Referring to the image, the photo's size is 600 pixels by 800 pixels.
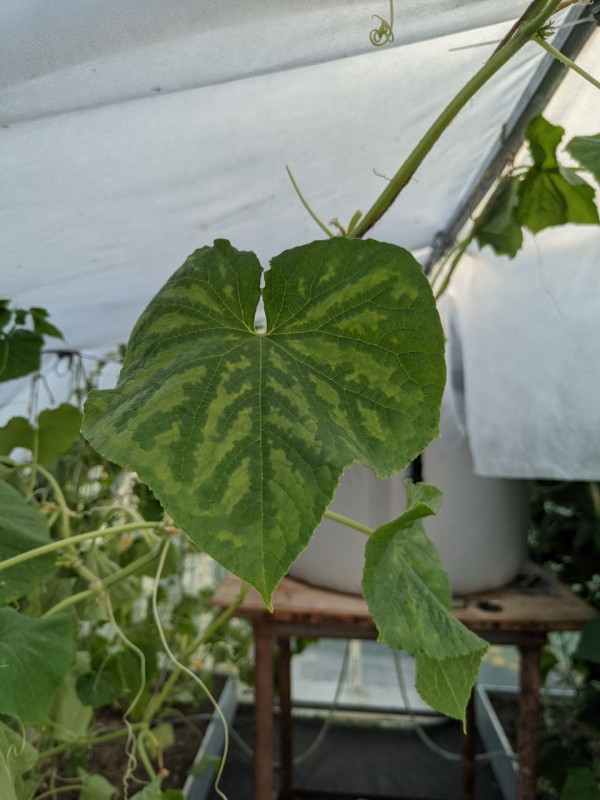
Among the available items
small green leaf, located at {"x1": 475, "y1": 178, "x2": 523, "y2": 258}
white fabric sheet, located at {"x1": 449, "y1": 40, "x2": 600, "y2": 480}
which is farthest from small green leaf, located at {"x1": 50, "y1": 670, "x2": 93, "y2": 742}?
small green leaf, located at {"x1": 475, "y1": 178, "x2": 523, "y2": 258}

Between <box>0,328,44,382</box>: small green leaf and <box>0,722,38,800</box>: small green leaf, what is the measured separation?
0.48m

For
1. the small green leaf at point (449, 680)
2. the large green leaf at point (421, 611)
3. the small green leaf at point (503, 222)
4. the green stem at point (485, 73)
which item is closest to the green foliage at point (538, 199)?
the small green leaf at point (503, 222)

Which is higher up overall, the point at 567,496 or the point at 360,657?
the point at 567,496

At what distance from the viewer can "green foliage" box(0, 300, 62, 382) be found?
909 mm

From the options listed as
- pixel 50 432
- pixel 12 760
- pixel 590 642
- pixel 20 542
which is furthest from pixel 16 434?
pixel 590 642

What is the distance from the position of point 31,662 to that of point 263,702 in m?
0.60

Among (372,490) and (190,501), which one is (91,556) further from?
(190,501)

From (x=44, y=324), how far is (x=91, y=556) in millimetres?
300

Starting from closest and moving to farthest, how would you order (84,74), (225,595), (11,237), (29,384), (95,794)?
(84,74)
(11,237)
(95,794)
(225,595)
(29,384)

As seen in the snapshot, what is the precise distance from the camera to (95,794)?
0.82m

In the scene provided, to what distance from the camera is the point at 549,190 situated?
0.75 m

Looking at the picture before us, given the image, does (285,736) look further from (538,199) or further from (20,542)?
(538,199)

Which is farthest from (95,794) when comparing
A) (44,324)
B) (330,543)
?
(44,324)

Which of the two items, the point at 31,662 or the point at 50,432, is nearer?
the point at 31,662
